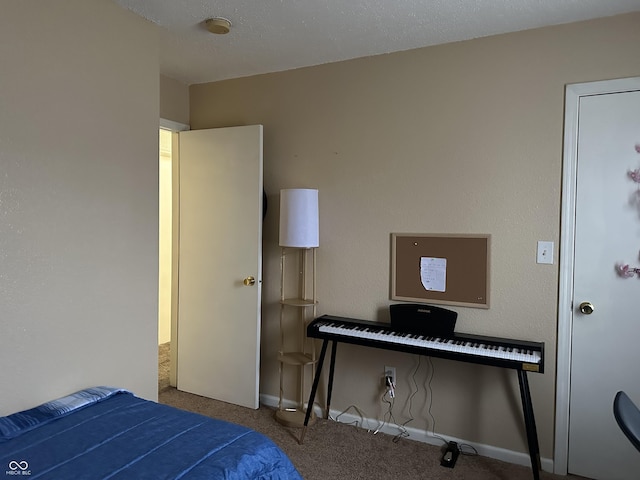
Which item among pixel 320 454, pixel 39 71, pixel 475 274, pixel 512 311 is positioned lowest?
pixel 320 454

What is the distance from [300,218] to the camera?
2902mm

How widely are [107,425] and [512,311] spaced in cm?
212

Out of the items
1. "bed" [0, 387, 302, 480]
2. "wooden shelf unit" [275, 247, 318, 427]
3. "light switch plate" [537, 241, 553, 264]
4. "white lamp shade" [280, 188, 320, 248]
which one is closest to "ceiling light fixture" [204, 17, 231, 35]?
"white lamp shade" [280, 188, 320, 248]

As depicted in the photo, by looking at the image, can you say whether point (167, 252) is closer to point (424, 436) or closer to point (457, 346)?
point (424, 436)

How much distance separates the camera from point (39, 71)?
1987 millimetres

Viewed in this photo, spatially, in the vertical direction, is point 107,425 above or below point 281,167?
below

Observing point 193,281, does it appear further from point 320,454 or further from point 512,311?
point 512,311

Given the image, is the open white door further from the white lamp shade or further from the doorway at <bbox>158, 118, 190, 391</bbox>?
the white lamp shade

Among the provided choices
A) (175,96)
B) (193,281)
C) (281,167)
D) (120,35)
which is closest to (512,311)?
(281,167)

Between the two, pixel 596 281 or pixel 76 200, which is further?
pixel 596 281

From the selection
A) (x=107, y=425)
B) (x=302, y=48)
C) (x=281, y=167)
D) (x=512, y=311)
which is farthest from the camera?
(x=281, y=167)

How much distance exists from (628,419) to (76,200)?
2.41 metres

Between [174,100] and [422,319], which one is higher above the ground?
[174,100]

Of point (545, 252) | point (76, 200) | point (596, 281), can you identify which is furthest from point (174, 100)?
point (596, 281)
